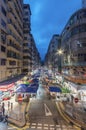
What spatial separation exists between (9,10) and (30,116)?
31.2 m

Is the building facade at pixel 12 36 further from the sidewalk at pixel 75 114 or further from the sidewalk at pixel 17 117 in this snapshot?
the sidewalk at pixel 75 114

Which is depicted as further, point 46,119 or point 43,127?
point 46,119

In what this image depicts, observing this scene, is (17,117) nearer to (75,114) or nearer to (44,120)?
(44,120)

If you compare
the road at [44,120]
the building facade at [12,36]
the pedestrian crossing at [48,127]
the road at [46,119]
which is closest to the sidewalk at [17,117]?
the road at [44,120]

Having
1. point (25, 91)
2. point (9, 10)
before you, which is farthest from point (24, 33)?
point (25, 91)

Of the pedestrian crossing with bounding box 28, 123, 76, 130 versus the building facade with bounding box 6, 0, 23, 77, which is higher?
the building facade with bounding box 6, 0, 23, 77

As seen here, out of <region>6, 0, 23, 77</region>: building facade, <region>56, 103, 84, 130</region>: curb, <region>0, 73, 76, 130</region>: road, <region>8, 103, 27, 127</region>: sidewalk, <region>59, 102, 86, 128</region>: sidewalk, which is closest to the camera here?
<region>0, 73, 76, 130</region>: road

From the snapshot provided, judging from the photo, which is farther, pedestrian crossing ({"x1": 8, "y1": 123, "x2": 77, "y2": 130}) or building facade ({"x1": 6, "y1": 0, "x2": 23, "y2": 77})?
building facade ({"x1": 6, "y1": 0, "x2": 23, "y2": 77})

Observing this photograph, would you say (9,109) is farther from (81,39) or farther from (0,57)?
(81,39)

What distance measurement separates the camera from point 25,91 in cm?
4141

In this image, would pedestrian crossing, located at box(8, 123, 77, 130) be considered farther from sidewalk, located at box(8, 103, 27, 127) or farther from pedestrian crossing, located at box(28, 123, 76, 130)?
sidewalk, located at box(8, 103, 27, 127)

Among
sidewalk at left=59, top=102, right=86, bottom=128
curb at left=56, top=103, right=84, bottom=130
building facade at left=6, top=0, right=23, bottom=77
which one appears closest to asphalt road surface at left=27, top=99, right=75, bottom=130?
curb at left=56, top=103, right=84, bottom=130

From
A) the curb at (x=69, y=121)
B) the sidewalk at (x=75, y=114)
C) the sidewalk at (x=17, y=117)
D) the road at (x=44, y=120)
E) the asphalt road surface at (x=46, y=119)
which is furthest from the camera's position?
the sidewalk at (x=75, y=114)

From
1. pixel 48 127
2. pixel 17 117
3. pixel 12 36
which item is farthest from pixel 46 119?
pixel 12 36
